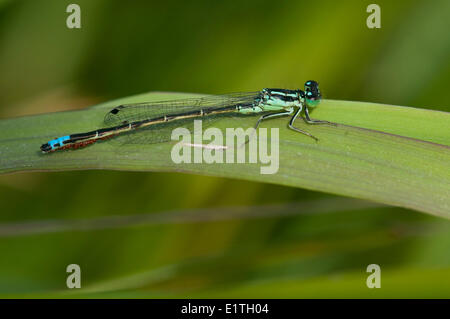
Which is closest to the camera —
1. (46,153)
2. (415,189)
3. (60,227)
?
(415,189)

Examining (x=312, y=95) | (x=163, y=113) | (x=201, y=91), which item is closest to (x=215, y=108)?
(x=201, y=91)

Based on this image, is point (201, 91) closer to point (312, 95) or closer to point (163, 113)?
point (163, 113)

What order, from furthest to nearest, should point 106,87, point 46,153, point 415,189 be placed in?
point 106,87 → point 46,153 → point 415,189

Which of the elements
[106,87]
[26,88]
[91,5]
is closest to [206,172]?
[106,87]

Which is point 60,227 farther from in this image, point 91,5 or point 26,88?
point 91,5

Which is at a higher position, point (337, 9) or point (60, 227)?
point (337, 9)

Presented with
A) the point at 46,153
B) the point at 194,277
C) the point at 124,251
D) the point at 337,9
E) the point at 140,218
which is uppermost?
the point at 337,9

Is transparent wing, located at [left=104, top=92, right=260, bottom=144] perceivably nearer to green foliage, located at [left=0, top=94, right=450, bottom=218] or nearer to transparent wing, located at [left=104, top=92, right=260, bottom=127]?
transparent wing, located at [left=104, top=92, right=260, bottom=127]

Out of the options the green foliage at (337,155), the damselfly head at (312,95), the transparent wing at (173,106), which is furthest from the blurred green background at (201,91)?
the green foliage at (337,155)
